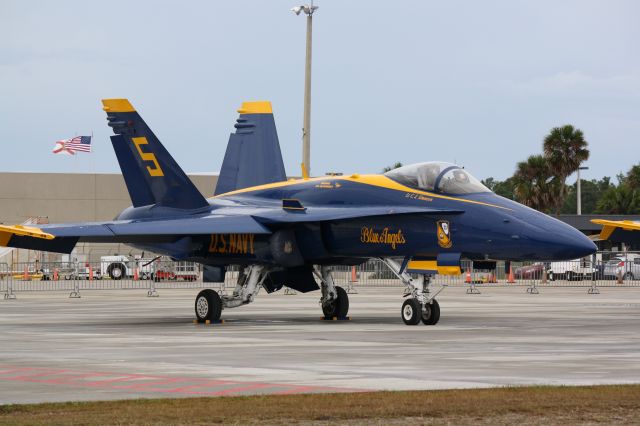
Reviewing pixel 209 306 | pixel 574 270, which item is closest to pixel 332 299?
pixel 209 306

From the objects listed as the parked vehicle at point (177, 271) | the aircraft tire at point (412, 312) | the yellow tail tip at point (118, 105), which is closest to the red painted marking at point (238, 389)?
the aircraft tire at point (412, 312)

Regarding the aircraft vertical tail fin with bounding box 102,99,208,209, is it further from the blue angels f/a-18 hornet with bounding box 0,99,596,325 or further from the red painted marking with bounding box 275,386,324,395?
the red painted marking with bounding box 275,386,324,395

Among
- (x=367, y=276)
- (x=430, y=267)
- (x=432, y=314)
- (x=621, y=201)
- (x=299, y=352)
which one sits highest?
(x=621, y=201)

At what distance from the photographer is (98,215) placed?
7825 centimetres

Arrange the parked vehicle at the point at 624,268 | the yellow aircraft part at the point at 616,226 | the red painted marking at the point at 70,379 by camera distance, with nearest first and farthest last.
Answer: the red painted marking at the point at 70,379
the yellow aircraft part at the point at 616,226
the parked vehicle at the point at 624,268

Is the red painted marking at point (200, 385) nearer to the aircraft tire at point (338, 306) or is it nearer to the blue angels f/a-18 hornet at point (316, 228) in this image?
the blue angels f/a-18 hornet at point (316, 228)

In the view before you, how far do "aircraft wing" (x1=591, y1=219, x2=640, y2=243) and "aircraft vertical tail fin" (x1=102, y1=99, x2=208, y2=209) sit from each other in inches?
307

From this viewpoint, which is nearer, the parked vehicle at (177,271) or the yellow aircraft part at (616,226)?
the yellow aircraft part at (616,226)

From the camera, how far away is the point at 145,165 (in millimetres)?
23906

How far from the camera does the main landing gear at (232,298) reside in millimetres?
22203

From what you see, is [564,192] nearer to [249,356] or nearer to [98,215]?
[98,215]

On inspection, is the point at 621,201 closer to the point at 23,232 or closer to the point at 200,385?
the point at 23,232

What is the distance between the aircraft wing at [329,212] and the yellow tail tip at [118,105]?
13.4 ft

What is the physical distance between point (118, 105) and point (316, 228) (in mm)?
5450
